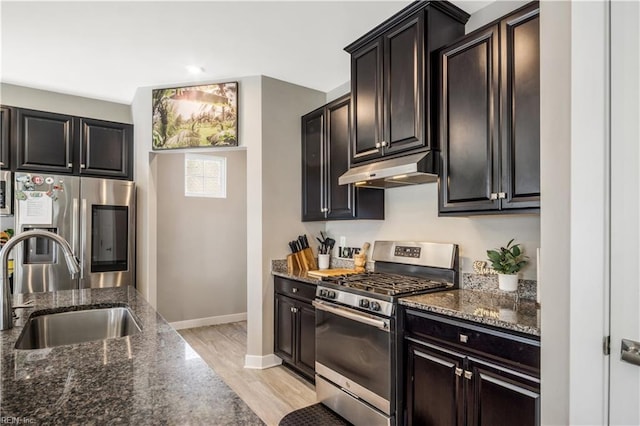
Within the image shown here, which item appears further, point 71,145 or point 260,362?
point 71,145

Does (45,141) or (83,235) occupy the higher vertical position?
(45,141)

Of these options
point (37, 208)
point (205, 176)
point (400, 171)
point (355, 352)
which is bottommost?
point (355, 352)

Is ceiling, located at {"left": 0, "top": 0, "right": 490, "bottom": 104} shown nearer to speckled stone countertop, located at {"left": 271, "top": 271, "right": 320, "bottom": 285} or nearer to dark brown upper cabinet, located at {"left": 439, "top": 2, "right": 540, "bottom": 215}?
dark brown upper cabinet, located at {"left": 439, "top": 2, "right": 540, "bottom": 215}

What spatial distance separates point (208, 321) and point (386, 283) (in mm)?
3364

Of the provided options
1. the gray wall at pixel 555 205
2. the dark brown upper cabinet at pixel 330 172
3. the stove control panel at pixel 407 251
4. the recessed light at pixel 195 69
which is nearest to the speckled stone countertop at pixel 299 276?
the dark brown upper cabinet at pixel 330 172

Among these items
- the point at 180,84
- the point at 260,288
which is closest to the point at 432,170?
the point at 260,288

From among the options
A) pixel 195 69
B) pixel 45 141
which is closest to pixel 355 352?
pixel 195 69

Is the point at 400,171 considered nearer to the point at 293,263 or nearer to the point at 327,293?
the point at 327,293

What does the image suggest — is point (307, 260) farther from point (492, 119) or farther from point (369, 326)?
point (492, 119)

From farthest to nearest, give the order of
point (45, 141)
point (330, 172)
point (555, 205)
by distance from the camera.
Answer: point (45, 141)
point (330, 172)
point (555, 205)

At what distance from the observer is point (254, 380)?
310 centimetres

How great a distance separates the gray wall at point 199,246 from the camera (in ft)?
A: 15.1

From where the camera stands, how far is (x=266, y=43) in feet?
9.32

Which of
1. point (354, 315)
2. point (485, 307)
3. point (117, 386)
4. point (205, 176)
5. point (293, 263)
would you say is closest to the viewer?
point (117, 386)
